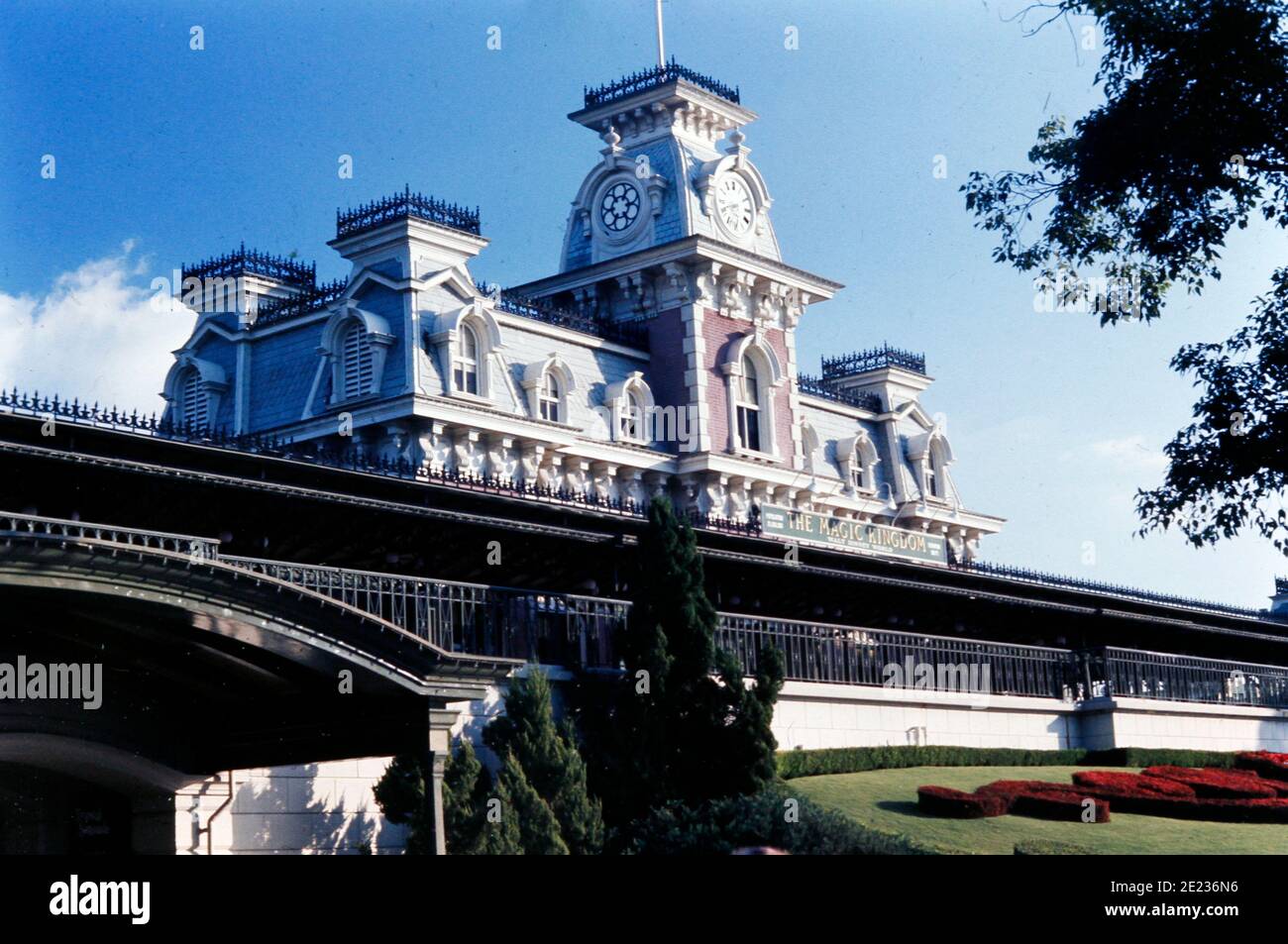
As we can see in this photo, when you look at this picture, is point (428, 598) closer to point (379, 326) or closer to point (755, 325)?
point (379, 326)

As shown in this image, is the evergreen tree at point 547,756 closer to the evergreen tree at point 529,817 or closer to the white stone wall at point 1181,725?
the evergreen tree at point 529,817

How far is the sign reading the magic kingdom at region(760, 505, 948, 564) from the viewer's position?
36.4 metres

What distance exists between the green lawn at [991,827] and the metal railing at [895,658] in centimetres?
246

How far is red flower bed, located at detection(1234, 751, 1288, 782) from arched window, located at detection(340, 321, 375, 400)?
22806mm

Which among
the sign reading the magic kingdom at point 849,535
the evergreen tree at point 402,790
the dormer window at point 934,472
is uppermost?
the dormer window at point 934,472

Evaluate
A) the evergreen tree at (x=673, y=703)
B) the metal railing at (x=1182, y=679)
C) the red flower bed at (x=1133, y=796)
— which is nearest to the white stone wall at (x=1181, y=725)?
the metal railing at (x=1182, y=679)

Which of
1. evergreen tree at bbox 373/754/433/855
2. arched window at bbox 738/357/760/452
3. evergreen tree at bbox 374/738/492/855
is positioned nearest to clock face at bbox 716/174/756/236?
arched window at bbox 738/357/760/452

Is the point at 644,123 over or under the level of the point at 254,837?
over

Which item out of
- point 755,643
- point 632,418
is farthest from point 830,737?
point 632,418

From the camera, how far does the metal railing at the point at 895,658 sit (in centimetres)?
3256
